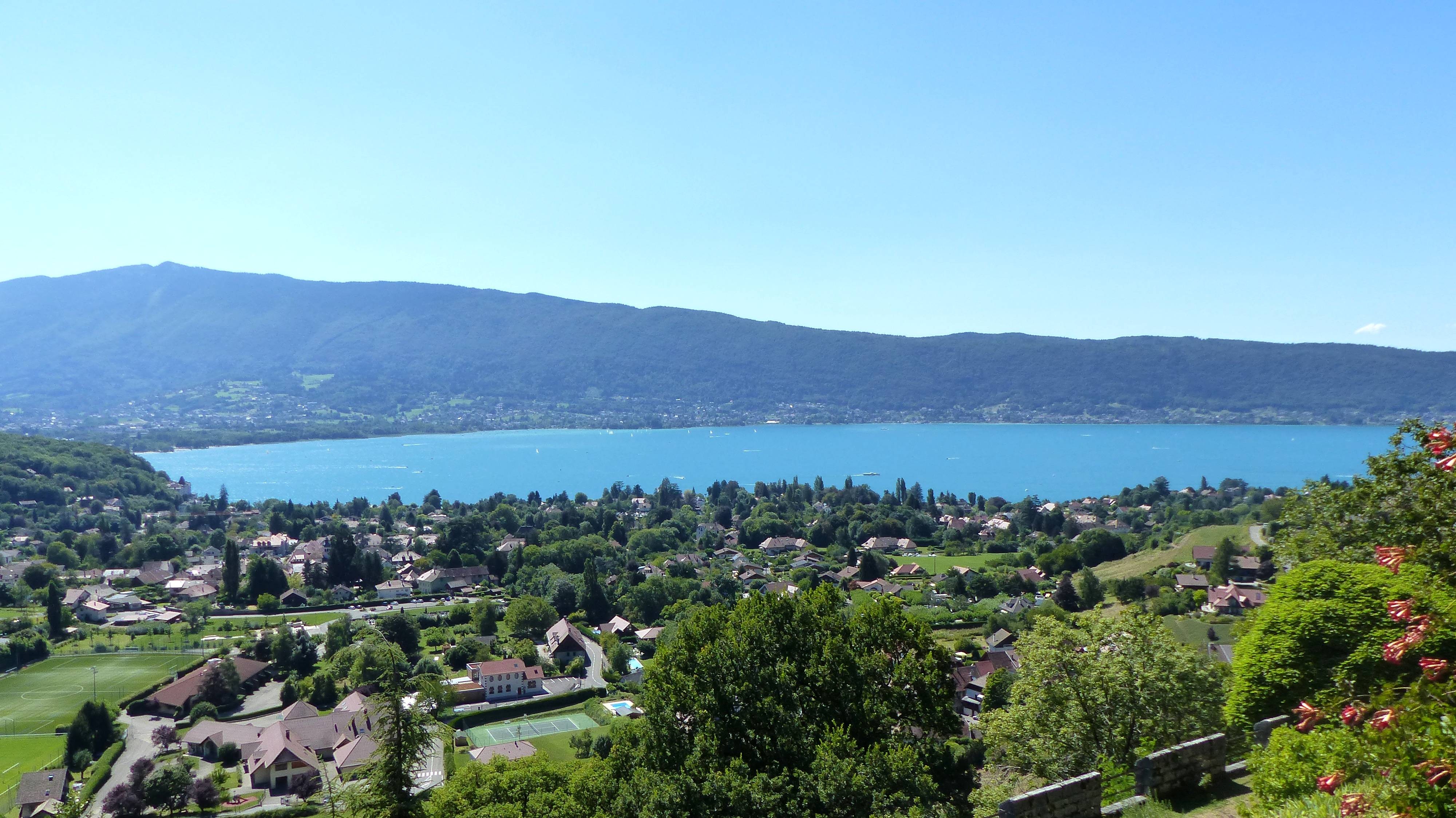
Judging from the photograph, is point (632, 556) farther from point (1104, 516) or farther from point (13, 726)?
point (1104, 516)

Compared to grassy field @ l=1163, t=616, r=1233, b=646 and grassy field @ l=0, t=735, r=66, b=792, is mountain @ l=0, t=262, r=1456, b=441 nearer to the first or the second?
grassy field @ l=0, t=735, r=66, b=792

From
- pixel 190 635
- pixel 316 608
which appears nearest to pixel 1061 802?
pixel 190 635

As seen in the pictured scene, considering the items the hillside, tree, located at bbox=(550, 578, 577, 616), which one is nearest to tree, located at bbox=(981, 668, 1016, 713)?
tree, located at bbox=(550, 578, 577, 616)

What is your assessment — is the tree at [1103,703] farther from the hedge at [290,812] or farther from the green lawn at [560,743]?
the hedge at [290,812]

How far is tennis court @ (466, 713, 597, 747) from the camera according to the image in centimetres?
1906

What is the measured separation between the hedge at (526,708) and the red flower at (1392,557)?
65.3 ft

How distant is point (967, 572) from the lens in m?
35.7

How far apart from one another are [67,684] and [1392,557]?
30285mm

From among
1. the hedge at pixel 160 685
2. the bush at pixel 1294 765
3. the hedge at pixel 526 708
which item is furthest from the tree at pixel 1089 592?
the hedge at pixel 160 685

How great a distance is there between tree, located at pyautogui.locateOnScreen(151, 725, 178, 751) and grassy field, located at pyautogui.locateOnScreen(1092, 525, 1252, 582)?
29693 mm

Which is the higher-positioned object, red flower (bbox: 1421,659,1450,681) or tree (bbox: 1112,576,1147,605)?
red flower (bbox: 1421,659,1450,681)

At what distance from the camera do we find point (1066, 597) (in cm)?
2841

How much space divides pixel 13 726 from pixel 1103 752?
24.6m

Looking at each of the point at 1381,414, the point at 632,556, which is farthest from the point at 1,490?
the point at 1381,414
